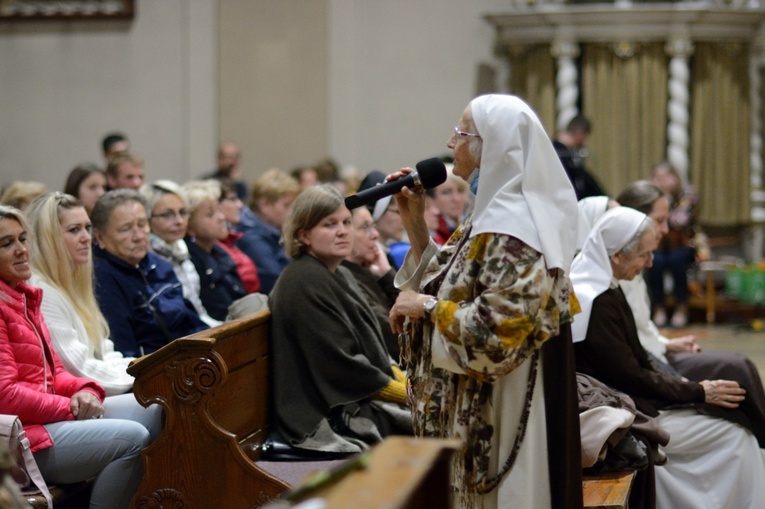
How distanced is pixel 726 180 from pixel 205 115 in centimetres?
579

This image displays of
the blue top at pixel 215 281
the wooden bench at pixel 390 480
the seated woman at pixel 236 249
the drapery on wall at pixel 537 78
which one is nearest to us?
the wooden bench at pixel 390 480

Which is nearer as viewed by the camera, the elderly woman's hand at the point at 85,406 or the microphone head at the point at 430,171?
the microphone head at the point at 430,171

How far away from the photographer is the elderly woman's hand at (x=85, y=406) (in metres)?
3.65

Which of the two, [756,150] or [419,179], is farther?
[756,150]

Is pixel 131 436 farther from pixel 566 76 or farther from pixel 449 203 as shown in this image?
pixel 566 76

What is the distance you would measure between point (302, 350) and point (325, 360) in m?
0.10

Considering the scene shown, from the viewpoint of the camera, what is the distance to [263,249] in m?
6.64

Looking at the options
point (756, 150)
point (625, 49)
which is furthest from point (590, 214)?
point (756, 150)

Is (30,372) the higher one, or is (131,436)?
(30,372)

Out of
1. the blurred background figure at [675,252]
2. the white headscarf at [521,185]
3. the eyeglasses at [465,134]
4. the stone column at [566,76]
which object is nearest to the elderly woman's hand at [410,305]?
the white headscarf at [521,185]

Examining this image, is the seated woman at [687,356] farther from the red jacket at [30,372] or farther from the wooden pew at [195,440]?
the red jacket at [30,372]

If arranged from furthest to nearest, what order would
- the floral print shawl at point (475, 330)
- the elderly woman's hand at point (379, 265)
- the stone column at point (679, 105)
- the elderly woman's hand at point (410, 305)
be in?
the stone column at point (679, 105) < the elderly woman's hand at point (379, 265) < the elderly woman's hand at point (410, 305) < the floral print shawl at point (475, 330)

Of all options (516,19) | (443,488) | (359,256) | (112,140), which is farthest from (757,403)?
(516,19)

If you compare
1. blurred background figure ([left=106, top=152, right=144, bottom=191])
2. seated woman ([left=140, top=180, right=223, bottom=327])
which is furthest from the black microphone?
blurred background figure ([left=106, top=152, right=144, bottom=191])
